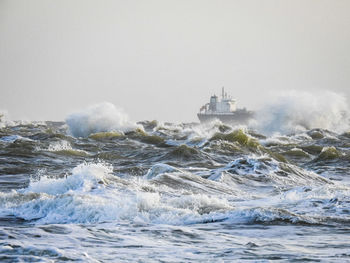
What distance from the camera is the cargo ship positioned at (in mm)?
113562

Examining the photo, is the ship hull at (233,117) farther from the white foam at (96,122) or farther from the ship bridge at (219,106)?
the white foam at (96,122)

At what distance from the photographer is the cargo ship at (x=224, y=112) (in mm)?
113562

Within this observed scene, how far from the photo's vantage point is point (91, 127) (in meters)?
49.4

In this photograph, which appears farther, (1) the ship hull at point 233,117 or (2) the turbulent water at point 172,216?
(1) the ship hull at point 233,117

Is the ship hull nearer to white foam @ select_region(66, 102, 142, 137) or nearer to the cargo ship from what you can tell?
the cargo ship

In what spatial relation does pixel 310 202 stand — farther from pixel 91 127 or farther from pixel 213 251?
pixel 91 127

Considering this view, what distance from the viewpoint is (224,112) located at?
116 meters

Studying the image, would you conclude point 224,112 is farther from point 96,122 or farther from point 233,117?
point 96,122

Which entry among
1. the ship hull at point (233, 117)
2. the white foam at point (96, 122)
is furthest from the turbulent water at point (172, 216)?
the ship hull at point (233, 117)

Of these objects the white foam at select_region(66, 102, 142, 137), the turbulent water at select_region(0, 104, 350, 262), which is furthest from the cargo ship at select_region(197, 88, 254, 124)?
the turbulent water at select_region(0, 104, 350, 262)

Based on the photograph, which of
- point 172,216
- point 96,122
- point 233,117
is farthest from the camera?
point 233,117

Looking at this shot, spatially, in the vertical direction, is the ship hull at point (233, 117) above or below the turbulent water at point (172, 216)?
above

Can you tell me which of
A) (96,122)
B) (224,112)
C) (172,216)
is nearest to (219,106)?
(224,112)

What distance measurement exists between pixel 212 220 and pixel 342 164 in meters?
13.7
